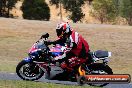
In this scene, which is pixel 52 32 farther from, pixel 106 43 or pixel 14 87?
pixel 14 87

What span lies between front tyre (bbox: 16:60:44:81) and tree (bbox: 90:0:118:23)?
5452 cm

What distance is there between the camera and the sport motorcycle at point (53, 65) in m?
13.4

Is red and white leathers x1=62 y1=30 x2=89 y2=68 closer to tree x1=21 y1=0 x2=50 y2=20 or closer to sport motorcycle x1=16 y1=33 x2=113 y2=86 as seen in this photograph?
sport motorcycle x1=16 y1=33 x2=113 y2=86

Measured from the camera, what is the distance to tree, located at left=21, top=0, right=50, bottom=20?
199 feet

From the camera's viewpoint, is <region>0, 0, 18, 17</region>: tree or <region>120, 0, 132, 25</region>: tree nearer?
<region>0, 0, 18, 17</region>: tree

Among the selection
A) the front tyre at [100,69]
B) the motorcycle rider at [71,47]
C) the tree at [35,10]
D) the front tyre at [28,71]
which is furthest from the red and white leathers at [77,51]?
the tree at [35,10]

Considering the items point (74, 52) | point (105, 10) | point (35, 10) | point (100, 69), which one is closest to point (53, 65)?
point (74, 52)

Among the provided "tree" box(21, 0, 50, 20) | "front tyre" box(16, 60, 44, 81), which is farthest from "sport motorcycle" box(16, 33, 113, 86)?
"tree" box(21, 0, 50, 20)

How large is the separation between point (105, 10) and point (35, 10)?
1268 centimetres

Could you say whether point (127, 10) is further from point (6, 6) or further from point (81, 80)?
point (81, 80)

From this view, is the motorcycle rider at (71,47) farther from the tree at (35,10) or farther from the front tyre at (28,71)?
the tree at (35,10)

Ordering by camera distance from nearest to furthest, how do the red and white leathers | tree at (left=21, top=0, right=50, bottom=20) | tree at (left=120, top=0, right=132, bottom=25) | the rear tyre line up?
the rear tyre
the red and white leathers
tree at (left=21, top=0, right=50, bottom=20)
tree at (left=120, top=0, right=132, bottom=25)

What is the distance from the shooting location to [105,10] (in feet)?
227

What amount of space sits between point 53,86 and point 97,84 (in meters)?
2.31
